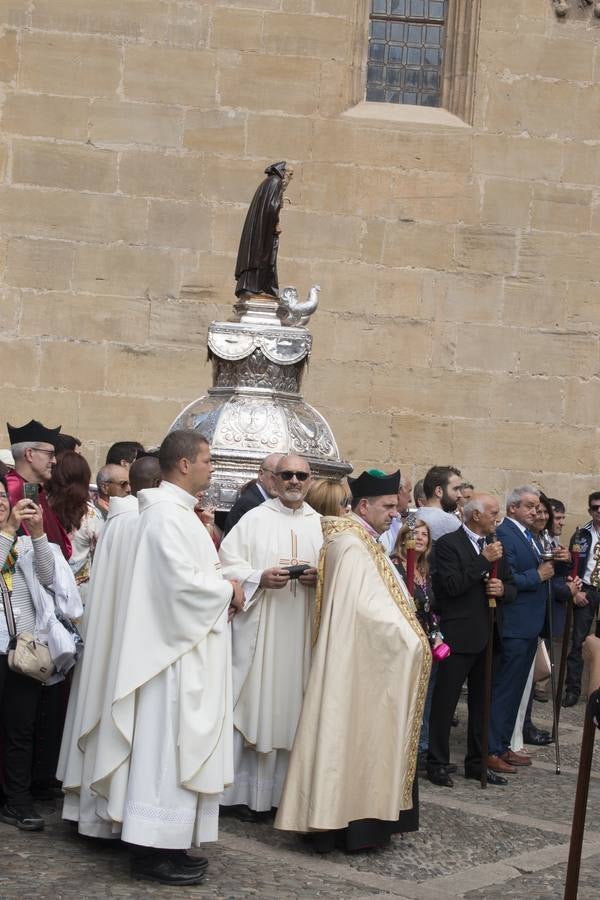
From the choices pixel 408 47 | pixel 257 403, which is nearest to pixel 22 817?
pixel 257 403

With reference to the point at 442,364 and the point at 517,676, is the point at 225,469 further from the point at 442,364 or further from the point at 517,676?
the point at 442,364

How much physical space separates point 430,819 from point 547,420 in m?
7.59

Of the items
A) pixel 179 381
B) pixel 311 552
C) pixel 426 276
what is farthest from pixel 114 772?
pixel 426 276

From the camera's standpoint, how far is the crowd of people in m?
5.64

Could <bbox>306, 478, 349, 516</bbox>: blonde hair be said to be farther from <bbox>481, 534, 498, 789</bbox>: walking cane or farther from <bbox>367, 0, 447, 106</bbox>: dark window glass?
<bbox>367, 0, 447, 106</bbox>: dark window glass

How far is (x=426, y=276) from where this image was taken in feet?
46.0

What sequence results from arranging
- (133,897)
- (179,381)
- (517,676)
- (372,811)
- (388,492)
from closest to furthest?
(133,897) → (372,811) → (388,492) → (517,676) → (179,381)

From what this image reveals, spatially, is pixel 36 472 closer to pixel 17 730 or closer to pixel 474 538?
pixel 17 730

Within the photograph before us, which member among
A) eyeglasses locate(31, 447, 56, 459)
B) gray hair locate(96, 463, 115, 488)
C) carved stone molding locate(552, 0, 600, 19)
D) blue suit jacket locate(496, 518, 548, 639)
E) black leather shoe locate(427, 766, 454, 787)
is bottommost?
black leather shoe locate(427, 766, 454, 787)

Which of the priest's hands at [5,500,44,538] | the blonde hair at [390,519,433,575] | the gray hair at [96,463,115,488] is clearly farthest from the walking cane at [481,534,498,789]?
the priest's hands at [5,500,44,538]

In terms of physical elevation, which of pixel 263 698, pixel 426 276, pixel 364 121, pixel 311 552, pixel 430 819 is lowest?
pixel 430 819

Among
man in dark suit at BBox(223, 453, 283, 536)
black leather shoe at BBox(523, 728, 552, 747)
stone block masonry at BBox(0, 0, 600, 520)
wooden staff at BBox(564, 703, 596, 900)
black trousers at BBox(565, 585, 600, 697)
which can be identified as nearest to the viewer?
wooden staff at BBox(564, 703, 596, 900)

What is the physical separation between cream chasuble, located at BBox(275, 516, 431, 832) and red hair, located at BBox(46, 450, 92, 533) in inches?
58.1

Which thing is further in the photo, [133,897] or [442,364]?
[442,364]
